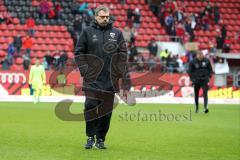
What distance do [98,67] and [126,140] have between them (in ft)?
7.66

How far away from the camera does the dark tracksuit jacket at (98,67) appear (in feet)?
Result: 33.9

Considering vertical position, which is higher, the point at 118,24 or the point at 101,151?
the point at 118,24

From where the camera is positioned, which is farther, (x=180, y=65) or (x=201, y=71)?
(x=180, y=65)

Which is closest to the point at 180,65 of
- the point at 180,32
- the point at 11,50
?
the point at 180,32

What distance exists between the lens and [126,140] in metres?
12.2

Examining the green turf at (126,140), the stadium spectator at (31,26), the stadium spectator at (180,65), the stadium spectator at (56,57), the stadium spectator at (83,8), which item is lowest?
the green turf at (126,140)

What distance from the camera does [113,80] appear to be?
10.5 metres

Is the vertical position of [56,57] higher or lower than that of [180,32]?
lower

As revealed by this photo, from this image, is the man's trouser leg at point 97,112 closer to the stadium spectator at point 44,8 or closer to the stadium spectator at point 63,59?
the stadium spectator at point 63,59

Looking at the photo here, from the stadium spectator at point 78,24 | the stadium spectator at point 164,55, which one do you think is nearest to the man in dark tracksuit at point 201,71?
the stadium spectator at point 164,55

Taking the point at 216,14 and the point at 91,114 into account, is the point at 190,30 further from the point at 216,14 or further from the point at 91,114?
the point at 91,114

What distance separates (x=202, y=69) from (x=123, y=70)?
1166 cm

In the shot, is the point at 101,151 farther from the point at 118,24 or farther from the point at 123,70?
the point at 118,24

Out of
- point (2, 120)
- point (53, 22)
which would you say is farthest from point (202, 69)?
point (53, 22)
